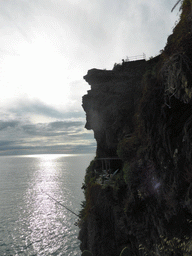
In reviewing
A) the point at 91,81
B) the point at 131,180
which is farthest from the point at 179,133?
the point at 91,81

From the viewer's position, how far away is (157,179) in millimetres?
10328

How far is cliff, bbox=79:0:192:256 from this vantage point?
7930 mm

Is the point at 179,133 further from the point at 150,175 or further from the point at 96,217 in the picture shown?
the point at 96,217

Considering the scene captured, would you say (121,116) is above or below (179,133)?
above

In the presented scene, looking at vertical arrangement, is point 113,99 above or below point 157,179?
above

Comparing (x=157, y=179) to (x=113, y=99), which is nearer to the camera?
(x=157, y=179)

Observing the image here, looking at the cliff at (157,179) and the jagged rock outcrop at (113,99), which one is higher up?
the jagged rock outcrop at (113,99)

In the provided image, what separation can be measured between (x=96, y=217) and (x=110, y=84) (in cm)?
1790

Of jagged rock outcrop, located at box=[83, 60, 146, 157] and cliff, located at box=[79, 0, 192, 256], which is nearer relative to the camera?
cliff, located at box=[79, 0, 192, 256]

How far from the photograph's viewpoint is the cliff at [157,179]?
793 cm

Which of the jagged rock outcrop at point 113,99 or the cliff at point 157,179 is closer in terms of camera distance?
the cliff at point 157,179

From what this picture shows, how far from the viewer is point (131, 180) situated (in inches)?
496

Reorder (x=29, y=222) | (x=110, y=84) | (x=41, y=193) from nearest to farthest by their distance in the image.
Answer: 1. (x=110, y=84)
2. (x=29, y=222)
3. (x=41, y=193)

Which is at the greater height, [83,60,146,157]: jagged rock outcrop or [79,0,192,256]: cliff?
[83,60,146,157]: jagged rock outcrop
